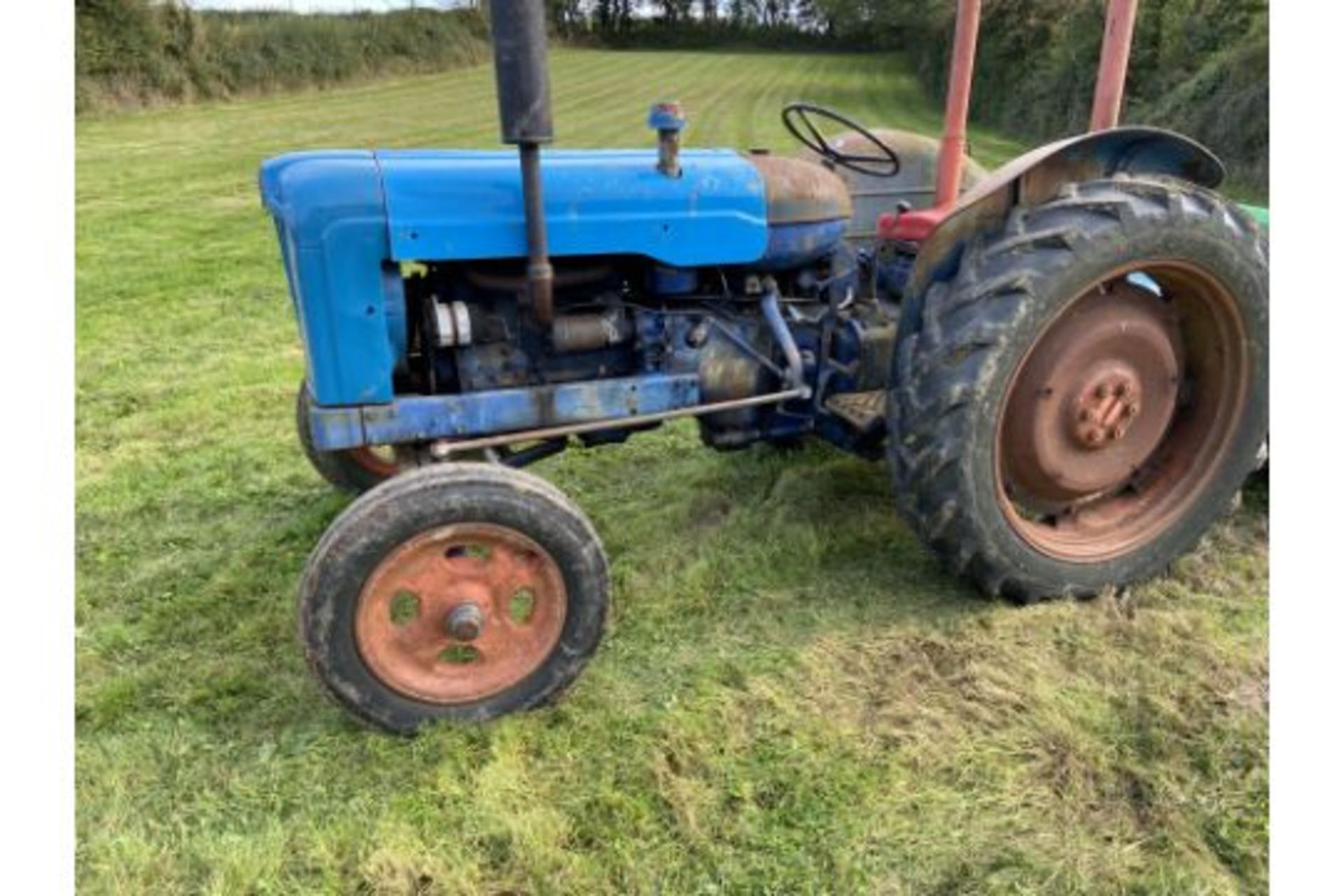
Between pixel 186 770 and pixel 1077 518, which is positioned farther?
pixel 1077 518

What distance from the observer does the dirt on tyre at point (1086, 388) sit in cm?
255

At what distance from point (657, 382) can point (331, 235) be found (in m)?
0.93

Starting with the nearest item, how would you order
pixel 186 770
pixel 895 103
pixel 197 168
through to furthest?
pixel 186 770
pixel 197 168
pixel 895 103

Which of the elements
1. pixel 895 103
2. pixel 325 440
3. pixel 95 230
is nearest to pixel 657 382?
pixel 325 440

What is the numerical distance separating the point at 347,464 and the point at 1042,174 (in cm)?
238

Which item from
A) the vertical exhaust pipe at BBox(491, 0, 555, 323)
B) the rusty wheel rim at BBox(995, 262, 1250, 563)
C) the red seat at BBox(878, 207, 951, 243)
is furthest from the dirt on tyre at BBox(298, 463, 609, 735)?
the red seat at BBox(878, 207, 951, 243)

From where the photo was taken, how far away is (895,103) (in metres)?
23.1

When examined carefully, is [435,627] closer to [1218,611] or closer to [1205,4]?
[1218,611]

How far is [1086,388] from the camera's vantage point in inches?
109

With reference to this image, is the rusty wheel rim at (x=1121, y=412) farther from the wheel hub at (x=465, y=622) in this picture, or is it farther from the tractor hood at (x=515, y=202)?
the wheel hub at (x=465, y=622)

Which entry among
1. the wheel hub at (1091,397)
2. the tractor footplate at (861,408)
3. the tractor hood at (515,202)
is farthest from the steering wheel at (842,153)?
the wheel hub at (1091,397)

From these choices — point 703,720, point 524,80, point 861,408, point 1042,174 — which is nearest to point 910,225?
point 1042,174

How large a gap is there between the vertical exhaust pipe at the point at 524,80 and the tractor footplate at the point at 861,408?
1177 millimetres

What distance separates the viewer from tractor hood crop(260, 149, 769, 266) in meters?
2.39
